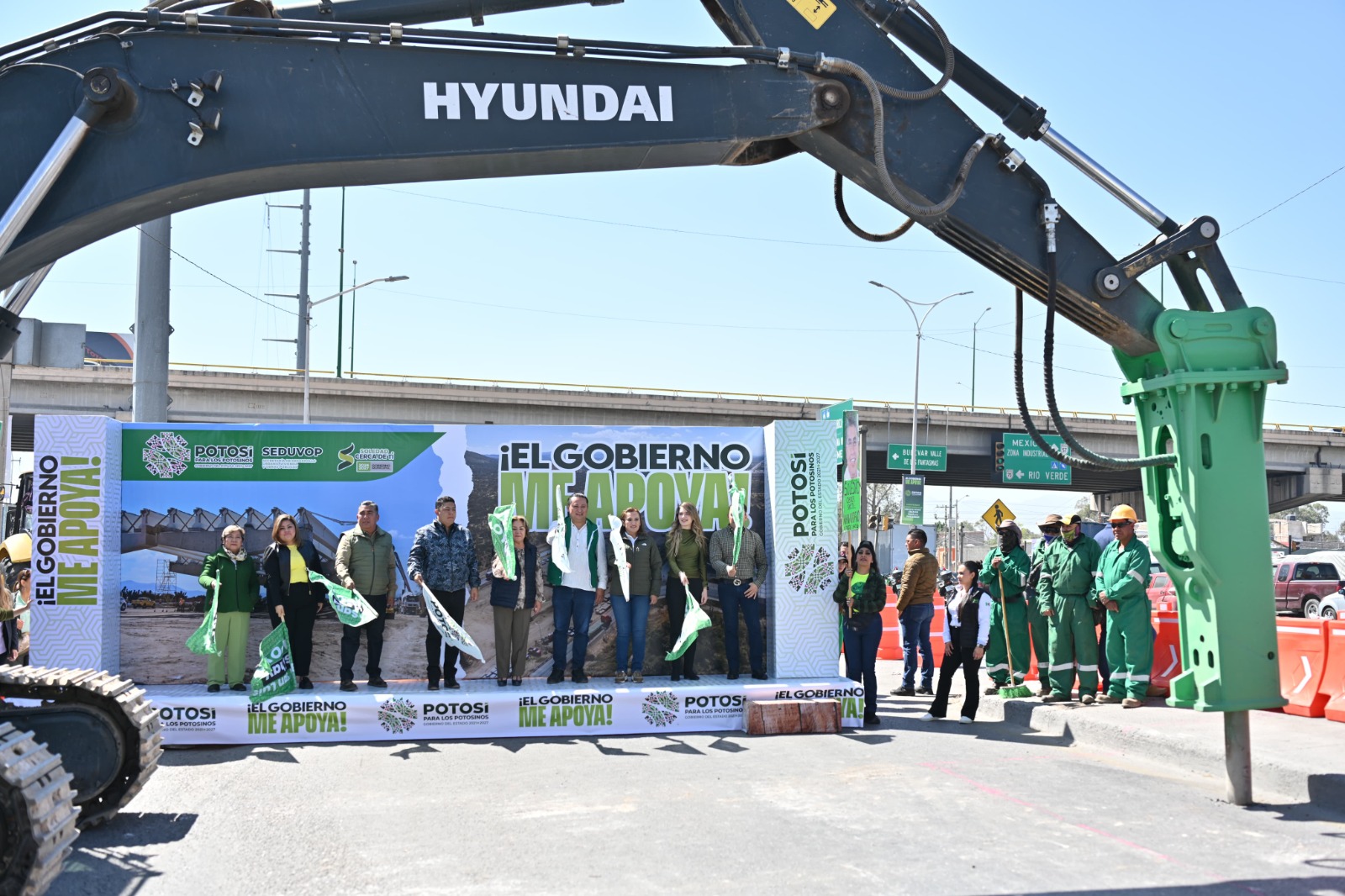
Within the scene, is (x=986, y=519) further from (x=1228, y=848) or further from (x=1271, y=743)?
(x=1228, y=848)

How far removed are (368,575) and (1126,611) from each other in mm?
7388

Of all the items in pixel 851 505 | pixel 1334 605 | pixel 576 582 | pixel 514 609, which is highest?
pixel 851 505

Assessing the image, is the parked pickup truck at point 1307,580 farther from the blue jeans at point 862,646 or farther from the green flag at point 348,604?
the green flag at point 348,604

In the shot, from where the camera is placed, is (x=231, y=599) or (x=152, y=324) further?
(x=152, y=324)

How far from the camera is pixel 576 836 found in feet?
22.7

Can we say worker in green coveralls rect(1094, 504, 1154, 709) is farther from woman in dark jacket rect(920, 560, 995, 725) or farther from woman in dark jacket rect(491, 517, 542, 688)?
woman in dark jacket rect(491, 517, 542, 688)

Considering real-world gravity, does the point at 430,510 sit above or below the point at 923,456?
below

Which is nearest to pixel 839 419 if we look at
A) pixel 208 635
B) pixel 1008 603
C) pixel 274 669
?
pixel 1008 603

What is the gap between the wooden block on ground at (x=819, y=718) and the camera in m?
11.2

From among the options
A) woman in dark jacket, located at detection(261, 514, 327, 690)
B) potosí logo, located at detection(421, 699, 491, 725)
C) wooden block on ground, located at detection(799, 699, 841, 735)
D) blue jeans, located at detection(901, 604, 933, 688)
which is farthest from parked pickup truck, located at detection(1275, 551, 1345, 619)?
woman in dark jacket, located at detection(261, 514, 327, 690)

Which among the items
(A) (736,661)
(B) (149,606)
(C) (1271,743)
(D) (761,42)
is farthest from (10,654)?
(C) (1271,743)

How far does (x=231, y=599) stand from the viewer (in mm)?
11773

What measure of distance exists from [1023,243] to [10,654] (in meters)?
9.62

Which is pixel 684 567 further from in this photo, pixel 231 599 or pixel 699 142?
pixel 699 142
